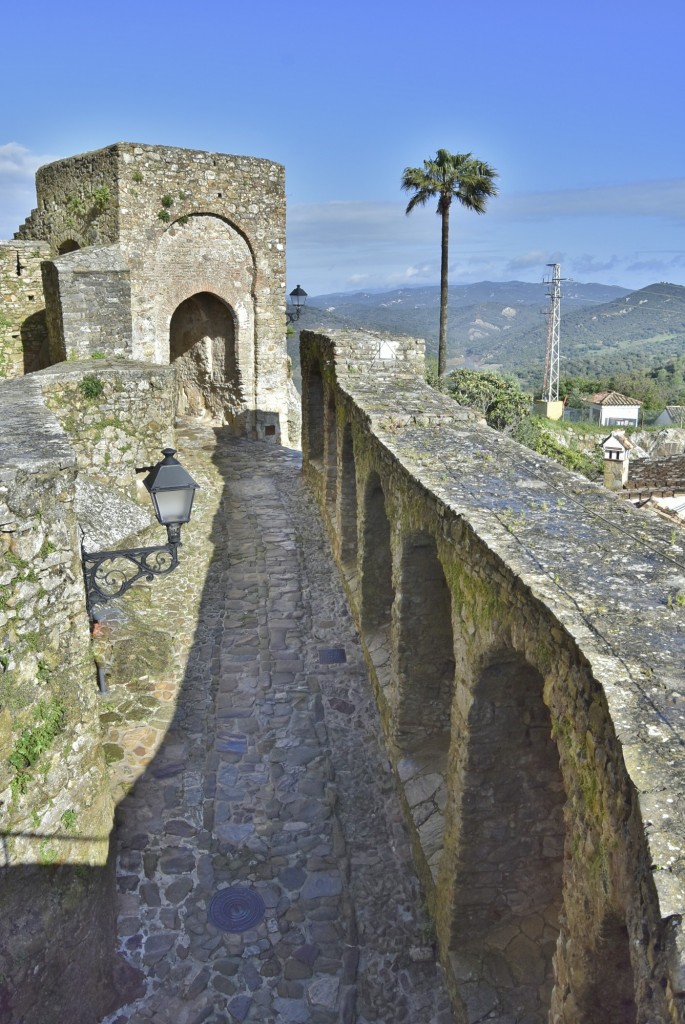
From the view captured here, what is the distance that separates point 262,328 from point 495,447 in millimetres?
12073

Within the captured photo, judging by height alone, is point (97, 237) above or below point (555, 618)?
above

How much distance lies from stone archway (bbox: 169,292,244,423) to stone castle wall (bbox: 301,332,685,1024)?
32.2 feet

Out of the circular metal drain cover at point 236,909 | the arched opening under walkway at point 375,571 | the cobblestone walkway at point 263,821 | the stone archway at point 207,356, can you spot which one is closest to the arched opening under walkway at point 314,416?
the stone archway at point 207,356

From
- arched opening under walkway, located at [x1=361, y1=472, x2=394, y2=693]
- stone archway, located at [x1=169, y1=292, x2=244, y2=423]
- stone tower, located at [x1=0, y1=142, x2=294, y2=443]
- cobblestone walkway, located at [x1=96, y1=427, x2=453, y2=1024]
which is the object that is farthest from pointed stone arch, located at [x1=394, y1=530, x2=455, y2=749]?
stone archway, located at [x1=169, y1=292, x2=244, y2=423]

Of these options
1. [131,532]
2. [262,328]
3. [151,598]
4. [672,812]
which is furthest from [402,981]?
[262,328]

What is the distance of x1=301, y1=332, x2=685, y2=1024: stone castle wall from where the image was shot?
3121 mm

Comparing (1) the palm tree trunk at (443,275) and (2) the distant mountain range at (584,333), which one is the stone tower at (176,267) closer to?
(1) the palm tree trunk at (443,275)

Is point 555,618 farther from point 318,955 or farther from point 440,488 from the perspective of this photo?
point 318,955

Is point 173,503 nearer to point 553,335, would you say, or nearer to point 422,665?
point 422,665

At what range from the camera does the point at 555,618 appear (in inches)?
153

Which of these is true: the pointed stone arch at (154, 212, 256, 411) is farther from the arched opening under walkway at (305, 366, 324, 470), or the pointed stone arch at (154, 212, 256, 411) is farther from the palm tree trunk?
the palm tree trunk

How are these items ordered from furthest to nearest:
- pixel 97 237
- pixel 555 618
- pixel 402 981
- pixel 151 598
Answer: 1. pixel 97 237
2. pixel 151 598
3. pixel 402 981
4. pixel 555 618

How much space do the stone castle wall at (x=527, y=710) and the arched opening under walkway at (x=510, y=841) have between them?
1cm

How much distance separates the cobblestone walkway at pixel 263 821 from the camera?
559cm
